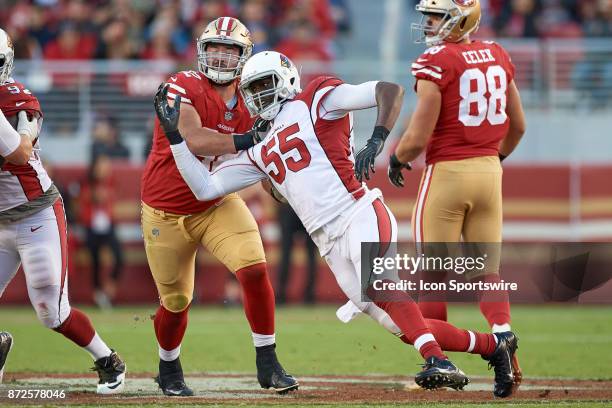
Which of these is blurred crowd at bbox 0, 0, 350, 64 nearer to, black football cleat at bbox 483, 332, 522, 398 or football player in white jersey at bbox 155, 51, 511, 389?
football player in white jersey at bbox 155, 51, 511, 389

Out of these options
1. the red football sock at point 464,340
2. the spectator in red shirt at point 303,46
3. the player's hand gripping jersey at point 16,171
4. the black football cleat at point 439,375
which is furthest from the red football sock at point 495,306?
the spectator in red shirt at point 303,46

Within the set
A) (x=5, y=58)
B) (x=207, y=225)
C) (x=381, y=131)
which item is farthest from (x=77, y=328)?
(x=381, y=131)

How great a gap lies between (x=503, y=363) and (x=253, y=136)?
187 cm

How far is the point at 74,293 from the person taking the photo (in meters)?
13.7

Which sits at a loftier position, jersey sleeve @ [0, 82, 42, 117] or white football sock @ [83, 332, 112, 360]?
jersey sleeve @ [0, 82, 42, 117]

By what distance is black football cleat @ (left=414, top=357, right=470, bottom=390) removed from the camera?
19.7 feet

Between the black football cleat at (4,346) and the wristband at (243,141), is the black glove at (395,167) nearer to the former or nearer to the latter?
the wristband at (243,141)

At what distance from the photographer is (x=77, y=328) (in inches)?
274

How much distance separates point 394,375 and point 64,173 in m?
6.89

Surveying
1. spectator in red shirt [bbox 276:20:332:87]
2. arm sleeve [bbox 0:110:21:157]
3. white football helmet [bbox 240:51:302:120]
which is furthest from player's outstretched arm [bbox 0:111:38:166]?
spectator in red shirt [bbox 276:20:332:87]

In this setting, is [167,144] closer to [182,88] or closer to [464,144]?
[182,88]

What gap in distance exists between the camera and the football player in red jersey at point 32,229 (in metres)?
6.80

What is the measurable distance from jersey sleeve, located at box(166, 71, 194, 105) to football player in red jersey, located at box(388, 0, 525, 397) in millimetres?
1248

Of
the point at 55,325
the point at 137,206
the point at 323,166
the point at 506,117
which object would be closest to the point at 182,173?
the point at 323,166
